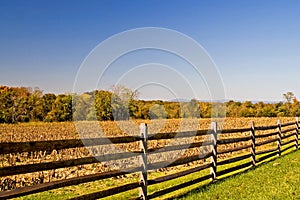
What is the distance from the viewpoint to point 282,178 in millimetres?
8820

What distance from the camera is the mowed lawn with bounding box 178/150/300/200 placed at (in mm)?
7098

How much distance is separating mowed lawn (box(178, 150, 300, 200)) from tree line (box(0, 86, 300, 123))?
6.86 m

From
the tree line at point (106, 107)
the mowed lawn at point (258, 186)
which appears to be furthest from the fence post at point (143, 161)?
the tree line at point (106, 107)

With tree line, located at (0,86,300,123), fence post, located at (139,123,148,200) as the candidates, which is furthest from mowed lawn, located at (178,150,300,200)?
tree line, located at (0,86,300,123)

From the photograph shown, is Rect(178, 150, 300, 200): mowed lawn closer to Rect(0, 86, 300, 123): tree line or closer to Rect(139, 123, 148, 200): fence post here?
Rect(139, 123, 148, 200): fence post

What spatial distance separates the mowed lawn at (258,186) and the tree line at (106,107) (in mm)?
6863

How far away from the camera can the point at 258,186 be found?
7.92 meters

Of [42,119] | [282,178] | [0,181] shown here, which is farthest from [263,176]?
[42,119]

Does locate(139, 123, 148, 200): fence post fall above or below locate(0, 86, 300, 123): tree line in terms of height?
below

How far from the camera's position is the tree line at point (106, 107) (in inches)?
890

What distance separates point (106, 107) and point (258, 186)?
24.8m

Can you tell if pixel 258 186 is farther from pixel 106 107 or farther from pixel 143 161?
pixel 106 107

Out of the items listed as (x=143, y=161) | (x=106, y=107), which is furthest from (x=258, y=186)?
(x=106, y=107)

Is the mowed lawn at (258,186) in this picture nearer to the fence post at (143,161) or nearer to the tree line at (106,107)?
the fence post at (143,161)
